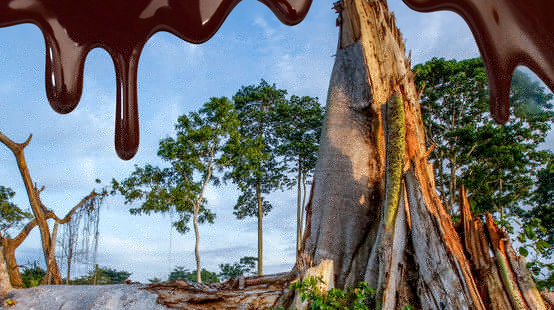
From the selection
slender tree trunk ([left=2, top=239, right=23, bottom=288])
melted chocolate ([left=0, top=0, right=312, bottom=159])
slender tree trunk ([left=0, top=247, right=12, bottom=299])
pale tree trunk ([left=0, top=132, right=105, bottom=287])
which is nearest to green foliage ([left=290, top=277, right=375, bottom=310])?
melted chocolate ([left=0, top=0, right=312, bottom=159])

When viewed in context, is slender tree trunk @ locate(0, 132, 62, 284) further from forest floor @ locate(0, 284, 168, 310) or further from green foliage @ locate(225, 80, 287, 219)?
green foliage @ locate(225, 80, 287, 219)

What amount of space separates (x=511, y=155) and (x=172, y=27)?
1208cm

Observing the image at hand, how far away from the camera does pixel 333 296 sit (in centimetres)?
314

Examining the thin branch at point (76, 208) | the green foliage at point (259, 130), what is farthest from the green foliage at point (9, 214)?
the green foliage at point (259, 130)

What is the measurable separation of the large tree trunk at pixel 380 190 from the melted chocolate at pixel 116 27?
2790mm

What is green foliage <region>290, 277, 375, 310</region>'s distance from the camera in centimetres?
306

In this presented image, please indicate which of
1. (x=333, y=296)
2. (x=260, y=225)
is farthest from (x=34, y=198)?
(x=260, y=225)

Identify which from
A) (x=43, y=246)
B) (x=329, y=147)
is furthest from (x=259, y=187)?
(x=329, y=147)

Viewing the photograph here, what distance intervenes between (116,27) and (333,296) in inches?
113

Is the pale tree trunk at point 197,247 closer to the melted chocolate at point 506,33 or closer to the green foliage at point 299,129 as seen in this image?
the green foliage at point 299,129

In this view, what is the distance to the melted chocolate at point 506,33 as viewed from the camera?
765 mm

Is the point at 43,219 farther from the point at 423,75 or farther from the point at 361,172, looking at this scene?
the point at 423,75

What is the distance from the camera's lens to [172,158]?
42.2ft

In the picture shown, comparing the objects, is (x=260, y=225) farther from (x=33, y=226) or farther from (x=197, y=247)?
(x=33, y=226)
